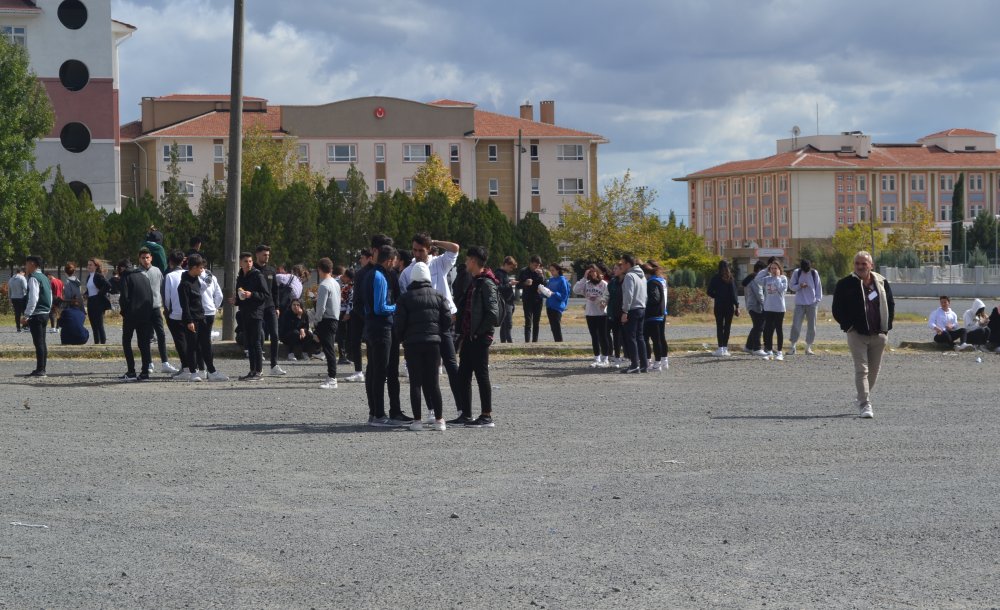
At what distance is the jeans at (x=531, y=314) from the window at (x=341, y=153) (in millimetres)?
79070

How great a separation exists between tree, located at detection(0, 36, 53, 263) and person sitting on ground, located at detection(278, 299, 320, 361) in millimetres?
30112

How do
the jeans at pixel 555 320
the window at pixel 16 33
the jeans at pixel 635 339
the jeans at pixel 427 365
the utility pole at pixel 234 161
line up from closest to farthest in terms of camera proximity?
1. the jeans at pixel 427 365
2. the jeans at pixel 635 339
3. the utility pole at pixel 234 161
4. the jeans at pixel 555 320
5. the window at pixel 16 33

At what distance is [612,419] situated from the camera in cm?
1416

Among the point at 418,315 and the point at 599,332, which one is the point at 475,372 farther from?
the point at 599,332

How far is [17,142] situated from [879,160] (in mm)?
117037

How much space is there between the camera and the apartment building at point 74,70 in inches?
2611

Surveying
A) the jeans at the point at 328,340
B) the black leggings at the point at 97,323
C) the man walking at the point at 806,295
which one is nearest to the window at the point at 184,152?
the black leggings at the point at 97,323

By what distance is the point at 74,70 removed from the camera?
66812 millimetres

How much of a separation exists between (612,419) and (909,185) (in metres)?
144

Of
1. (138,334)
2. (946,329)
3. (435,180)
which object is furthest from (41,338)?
(435,180)

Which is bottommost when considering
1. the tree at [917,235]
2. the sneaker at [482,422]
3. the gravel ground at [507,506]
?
the gravel ground at [507,506]

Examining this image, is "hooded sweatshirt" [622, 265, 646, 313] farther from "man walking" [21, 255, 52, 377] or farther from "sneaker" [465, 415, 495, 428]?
"man walking" [21, 255, 52, 377]

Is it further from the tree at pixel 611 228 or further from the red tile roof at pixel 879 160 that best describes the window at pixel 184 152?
the red tile roof at pixel 879 160

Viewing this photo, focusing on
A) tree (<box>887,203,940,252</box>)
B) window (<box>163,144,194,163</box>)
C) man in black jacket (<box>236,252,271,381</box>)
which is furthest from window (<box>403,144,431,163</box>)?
man in black jacket (<box>236,252,271,381</box>)
